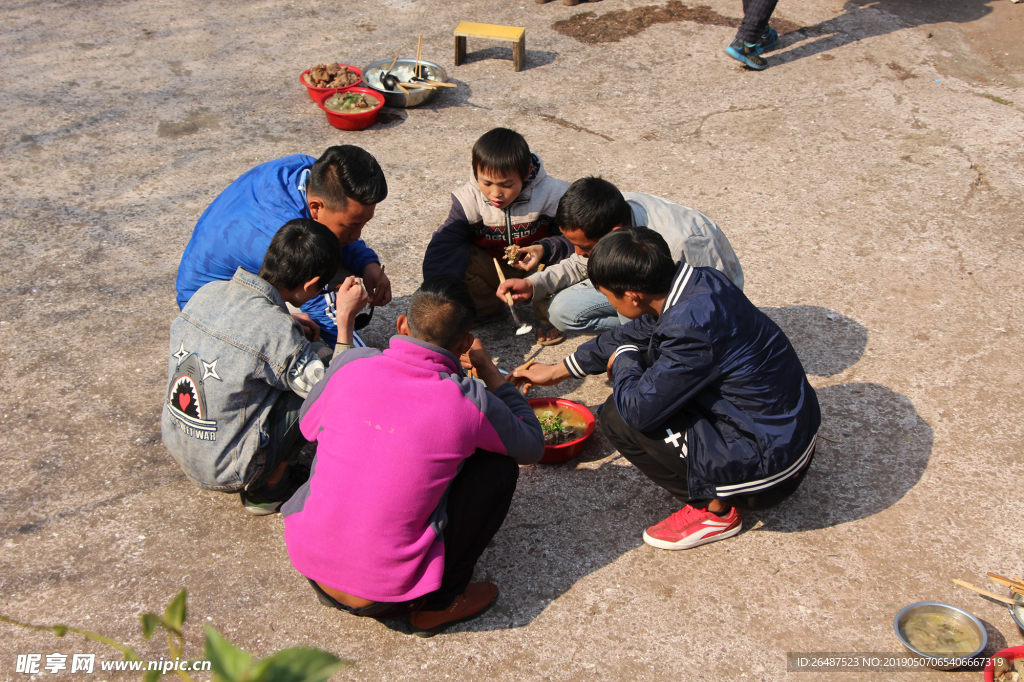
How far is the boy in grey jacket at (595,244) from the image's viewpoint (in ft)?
10.4

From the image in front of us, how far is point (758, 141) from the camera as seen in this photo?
5.33 meters

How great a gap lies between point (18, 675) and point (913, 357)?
12.7 feet

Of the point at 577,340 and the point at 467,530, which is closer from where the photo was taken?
the point at 467,530

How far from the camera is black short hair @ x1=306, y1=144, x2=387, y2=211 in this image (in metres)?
3.14

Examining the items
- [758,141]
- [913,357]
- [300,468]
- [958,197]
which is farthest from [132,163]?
[958,197]

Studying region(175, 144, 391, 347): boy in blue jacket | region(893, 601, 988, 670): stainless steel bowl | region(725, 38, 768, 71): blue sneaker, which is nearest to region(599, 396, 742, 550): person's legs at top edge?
region(893, 601, 988, 670): stainless steel bowl

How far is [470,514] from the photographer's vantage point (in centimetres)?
232

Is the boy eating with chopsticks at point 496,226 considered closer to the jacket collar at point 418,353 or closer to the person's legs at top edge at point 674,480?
the person's legs at top edge at point 674,480

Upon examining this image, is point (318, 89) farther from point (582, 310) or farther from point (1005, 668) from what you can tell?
point (1005, 668)

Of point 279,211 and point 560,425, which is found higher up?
point 279,211

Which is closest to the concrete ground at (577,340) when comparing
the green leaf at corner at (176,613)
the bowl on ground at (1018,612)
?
the bowl on ground at (1018,612)

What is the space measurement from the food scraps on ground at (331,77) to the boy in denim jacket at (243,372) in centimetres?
322

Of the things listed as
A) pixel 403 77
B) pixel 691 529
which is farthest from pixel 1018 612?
pixel 403 77

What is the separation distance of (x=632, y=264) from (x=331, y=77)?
13.0 ft
